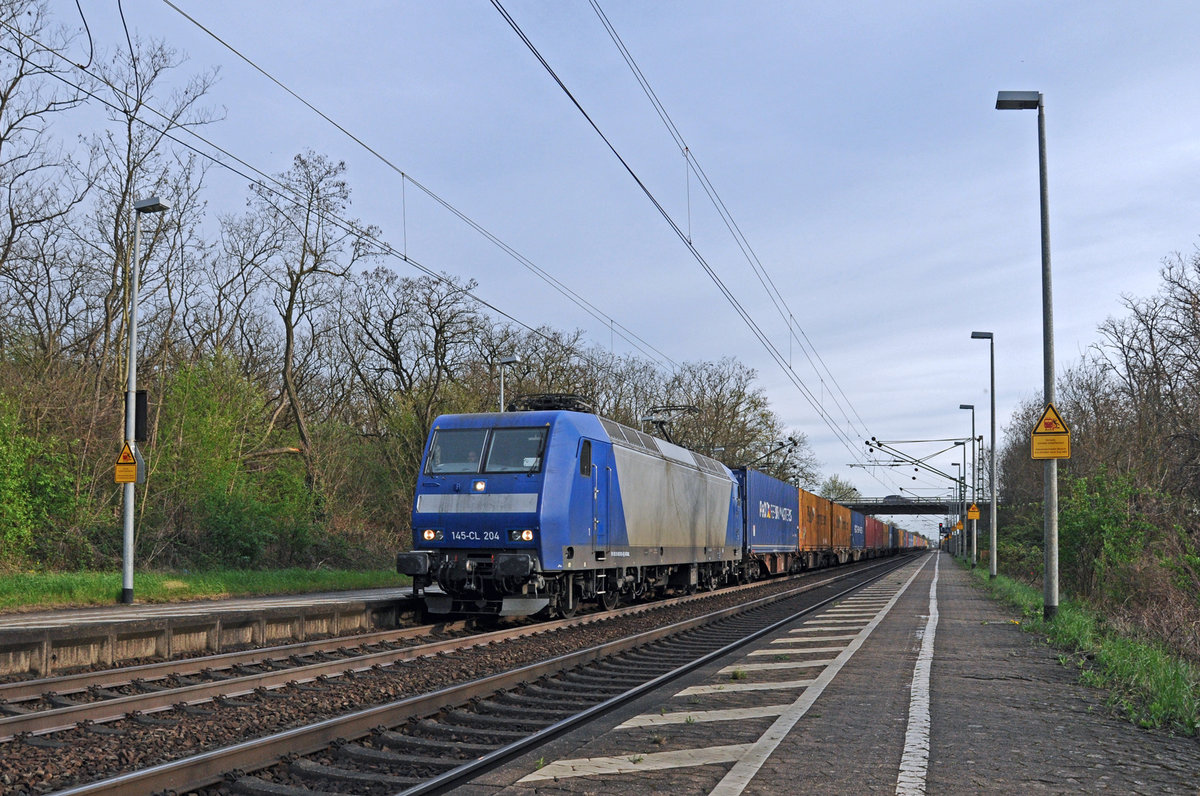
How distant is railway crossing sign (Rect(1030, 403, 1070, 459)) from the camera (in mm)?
14539

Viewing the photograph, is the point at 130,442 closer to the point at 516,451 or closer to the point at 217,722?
the point at 516,451

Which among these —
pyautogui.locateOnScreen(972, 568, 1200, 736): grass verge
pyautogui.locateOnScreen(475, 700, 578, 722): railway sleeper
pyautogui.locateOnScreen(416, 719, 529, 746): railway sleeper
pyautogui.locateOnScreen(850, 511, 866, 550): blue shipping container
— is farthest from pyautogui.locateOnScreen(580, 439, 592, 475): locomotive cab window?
pyautogui.locateOnScreen(850, 511, 866, 550): blue shipping container

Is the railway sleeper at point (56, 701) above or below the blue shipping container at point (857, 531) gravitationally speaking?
above

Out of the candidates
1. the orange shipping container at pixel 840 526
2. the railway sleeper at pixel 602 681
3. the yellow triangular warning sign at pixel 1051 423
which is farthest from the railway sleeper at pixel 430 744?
the orange shipping container at pixel 840 526

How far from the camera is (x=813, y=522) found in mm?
41219

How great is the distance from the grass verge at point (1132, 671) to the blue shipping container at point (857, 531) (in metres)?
40.7

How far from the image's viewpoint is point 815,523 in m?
41.8

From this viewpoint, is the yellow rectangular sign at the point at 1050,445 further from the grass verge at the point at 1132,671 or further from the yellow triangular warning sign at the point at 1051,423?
the grass verge at the point at 1132,671

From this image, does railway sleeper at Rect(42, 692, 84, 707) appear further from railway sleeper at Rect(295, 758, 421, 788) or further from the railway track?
railway sleeper at Rect(295, 758, 421, 788)

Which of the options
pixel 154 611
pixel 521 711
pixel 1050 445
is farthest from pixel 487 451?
pixel 1050 445

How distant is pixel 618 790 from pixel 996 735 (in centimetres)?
314

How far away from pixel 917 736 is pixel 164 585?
16593mm

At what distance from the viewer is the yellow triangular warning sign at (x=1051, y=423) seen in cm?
1460

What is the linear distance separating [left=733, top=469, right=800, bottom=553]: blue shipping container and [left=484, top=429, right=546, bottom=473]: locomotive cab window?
14868 millimetres
